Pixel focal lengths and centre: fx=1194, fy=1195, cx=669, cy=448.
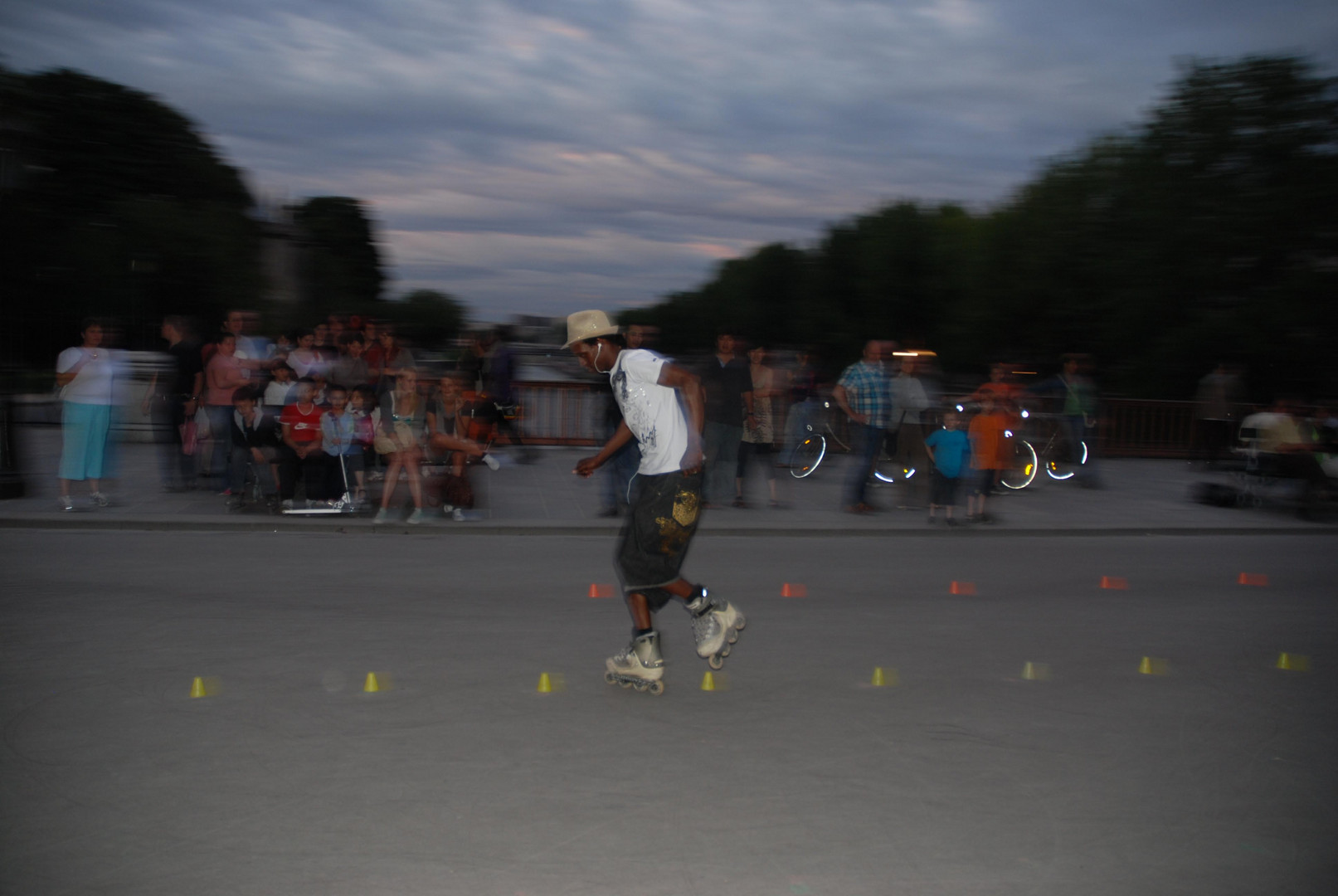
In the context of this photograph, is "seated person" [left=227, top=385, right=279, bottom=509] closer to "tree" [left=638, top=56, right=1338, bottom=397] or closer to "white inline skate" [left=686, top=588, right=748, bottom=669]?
"white inline skate" [left=686, top=588, right=748, bottom=669]

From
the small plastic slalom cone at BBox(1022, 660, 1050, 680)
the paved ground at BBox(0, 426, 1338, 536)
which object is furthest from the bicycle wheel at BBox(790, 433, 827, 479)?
the small plastic slalom cone at BBox(1022, 660, 1050, 680)

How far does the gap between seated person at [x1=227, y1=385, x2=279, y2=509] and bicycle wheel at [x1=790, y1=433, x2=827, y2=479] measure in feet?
24.0

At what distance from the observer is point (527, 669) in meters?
5.94

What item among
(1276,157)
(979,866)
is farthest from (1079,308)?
(979,866)

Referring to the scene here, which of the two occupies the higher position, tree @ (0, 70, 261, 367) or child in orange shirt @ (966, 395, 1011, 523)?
tree @ (0, 70, 261, 367)

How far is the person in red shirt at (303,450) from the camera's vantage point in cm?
1134

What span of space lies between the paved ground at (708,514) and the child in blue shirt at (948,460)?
334 millimetres

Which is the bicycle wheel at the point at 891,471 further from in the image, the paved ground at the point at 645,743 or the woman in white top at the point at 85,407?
the woman in white top at the point at 85,407

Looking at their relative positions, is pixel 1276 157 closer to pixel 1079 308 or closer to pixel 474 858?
pixel 1079 308

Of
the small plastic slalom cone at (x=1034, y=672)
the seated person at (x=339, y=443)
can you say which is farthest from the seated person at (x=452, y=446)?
the small plastic slalom cone at (x=1034, y=672)

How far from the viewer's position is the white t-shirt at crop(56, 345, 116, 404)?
11367mm

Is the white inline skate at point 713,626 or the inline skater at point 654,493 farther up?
the inline skater at point 654,493

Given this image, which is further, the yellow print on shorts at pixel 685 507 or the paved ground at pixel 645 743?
the yellow print on shorts at pixel 685 507

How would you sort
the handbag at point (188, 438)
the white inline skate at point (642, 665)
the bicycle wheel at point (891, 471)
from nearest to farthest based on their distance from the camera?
the white inline skate at point (642, 665), the handbag at point (188, 438), the bicycle wheel at point (891, 471)
